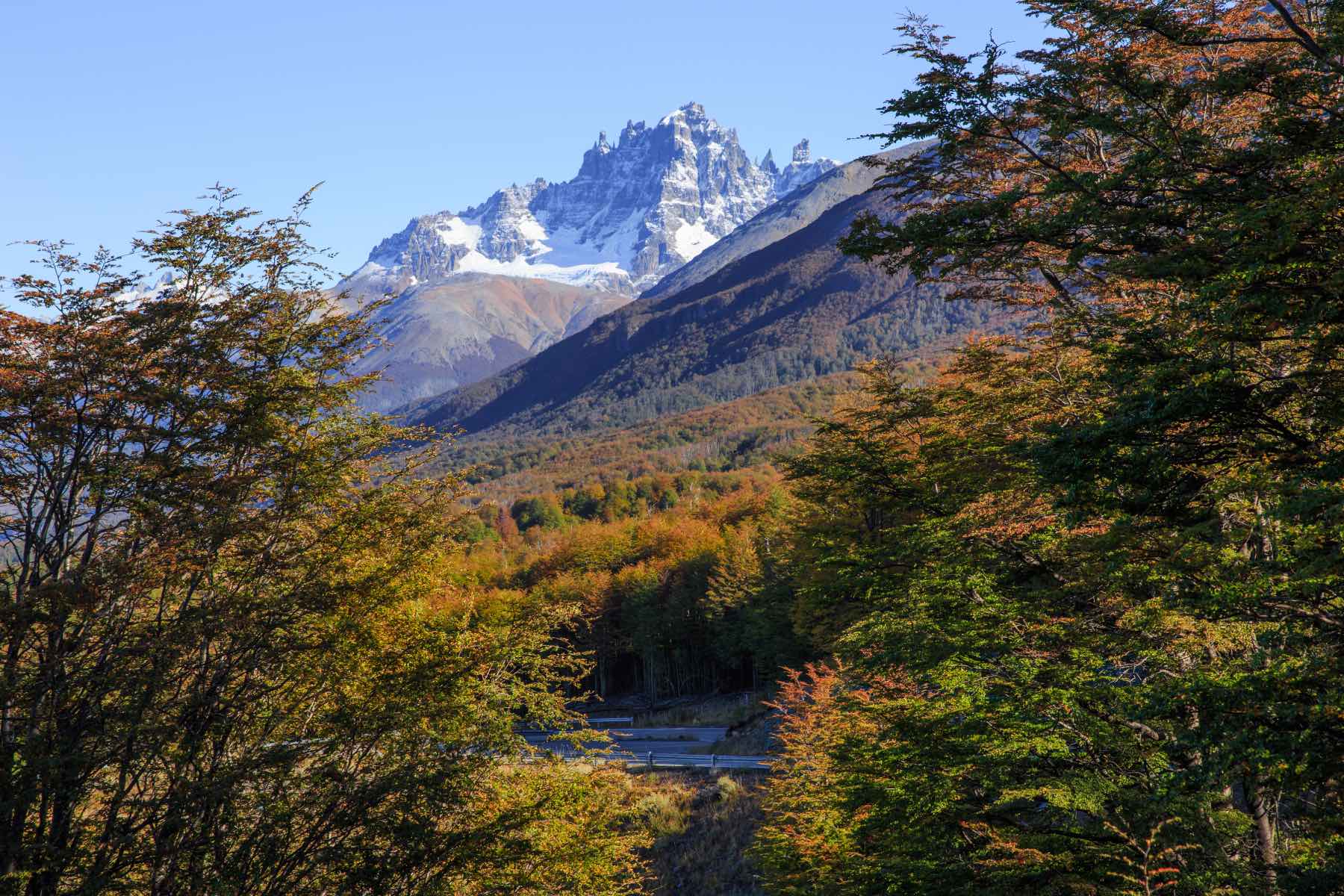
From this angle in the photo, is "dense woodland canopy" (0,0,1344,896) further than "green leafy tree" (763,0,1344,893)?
Yes

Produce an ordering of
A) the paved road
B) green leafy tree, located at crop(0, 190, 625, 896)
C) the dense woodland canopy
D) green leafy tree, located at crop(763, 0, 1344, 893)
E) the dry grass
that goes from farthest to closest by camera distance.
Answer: the paved road
the dry grass
green leafy tree, located at crop(0, 190, 625, 896)
the dense woodland canopy
green leafy tree, located at crop(763, 0, 1344, 893)

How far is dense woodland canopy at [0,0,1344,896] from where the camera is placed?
661 cm

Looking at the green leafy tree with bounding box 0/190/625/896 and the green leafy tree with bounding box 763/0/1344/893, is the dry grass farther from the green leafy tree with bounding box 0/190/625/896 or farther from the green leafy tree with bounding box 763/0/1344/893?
the green leafy tree with bounding box 0/190/625/896

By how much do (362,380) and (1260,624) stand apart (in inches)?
351

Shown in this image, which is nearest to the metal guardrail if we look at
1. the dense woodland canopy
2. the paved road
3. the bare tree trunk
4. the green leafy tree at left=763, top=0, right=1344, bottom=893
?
the paved road

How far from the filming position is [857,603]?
20.4 metres

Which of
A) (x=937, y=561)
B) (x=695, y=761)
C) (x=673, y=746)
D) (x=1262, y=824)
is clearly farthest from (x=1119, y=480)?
(x=673, y=746)

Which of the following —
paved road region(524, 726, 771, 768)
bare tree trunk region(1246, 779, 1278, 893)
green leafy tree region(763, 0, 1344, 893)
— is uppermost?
green leafy tree region(763, 0, 1344, 893)

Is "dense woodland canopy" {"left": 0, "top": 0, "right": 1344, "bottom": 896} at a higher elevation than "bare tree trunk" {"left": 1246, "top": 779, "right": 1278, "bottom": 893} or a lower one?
higher

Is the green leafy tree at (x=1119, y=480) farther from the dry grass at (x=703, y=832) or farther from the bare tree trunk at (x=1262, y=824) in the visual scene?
the dry grass at (x=703, y=832)

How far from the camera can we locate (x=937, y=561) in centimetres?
1355

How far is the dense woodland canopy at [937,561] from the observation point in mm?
6605

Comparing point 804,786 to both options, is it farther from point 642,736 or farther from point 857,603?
point 642,736

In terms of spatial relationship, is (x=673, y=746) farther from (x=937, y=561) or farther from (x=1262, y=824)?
(x=1262, y=824)
